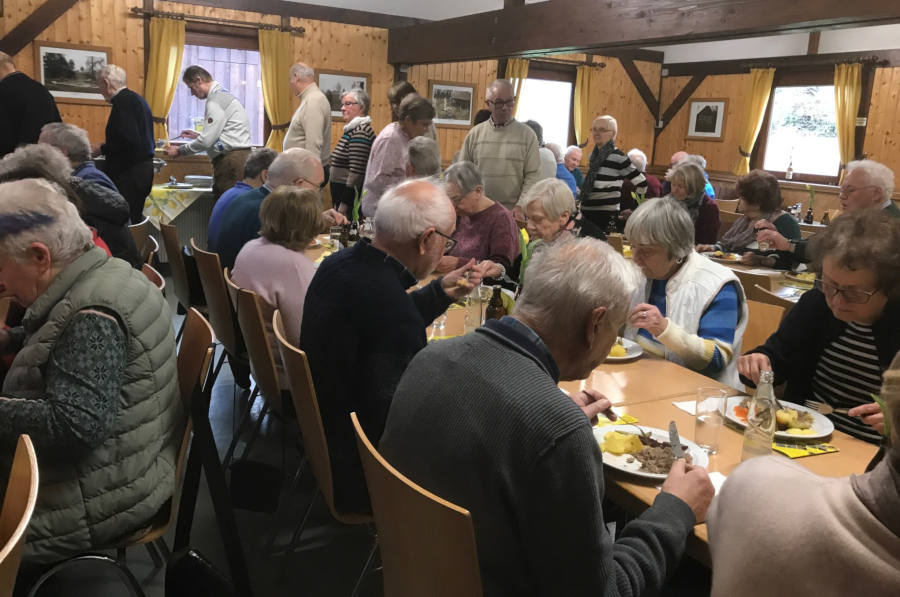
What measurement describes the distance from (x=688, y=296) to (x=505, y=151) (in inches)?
117

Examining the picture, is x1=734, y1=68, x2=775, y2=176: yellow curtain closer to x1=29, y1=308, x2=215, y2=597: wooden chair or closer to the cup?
the cup

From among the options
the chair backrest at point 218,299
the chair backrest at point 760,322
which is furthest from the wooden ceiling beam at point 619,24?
the chair backrest at point 218,299

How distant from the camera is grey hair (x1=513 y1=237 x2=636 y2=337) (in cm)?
140

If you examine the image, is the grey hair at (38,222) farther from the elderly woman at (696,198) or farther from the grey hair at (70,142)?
the elderly woman at (696,198)

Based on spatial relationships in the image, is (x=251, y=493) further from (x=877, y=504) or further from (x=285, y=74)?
(x=285, y=74)

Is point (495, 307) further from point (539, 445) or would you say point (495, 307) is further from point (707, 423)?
point (539, 445)

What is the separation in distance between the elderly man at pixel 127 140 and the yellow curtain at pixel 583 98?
7.71 metres

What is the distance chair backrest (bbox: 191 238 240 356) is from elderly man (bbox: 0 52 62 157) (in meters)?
2.94

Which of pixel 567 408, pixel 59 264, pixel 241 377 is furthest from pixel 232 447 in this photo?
pixel 567 408

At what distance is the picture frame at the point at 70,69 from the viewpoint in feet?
27.0

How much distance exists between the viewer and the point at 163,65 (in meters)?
8.70

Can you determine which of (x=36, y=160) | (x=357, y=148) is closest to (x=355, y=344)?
(x=36, y=160)

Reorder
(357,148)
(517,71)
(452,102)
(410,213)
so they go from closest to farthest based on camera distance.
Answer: (410,213) → (357,148) → (452,102) → (517,71)

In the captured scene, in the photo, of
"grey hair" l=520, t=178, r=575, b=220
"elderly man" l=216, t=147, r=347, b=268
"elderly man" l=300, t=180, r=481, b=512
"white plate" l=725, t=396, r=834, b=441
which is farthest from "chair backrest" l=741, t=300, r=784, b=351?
"elderly man" l=216, t=147, r=347, b=268
